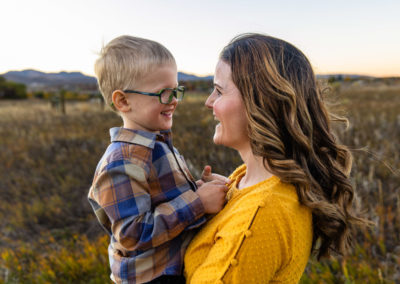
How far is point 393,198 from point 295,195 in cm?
341

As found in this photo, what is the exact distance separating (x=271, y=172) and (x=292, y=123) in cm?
21

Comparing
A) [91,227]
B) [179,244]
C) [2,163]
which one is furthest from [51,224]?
[179,244]

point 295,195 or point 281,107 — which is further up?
point 281,107

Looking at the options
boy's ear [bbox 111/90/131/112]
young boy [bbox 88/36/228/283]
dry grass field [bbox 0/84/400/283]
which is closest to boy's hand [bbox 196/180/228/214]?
young boy [bbox 88/36/228/283]

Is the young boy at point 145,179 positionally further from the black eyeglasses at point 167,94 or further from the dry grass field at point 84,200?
the dry grass field at point 84,200

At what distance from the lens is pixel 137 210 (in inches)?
54.3

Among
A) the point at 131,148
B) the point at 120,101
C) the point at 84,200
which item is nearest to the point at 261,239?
the point at 131,148

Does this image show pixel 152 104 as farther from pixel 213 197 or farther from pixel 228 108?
pixel 213 197

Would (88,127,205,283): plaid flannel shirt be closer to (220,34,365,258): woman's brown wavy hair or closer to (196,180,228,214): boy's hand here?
(196,180,228,214): boy's hand

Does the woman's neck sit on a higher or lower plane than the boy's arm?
higher

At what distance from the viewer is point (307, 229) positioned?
125 centimetres

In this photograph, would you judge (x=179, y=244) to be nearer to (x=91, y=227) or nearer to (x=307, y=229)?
(x=307, y=229)

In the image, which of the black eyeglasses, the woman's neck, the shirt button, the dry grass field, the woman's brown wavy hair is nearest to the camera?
the shirt button

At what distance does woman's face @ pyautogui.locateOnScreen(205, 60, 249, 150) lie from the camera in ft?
4.31
